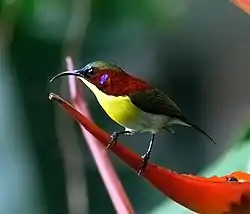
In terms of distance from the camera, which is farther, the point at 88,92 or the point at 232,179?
the point at 88,92

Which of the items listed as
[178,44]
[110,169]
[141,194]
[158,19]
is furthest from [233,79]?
[110,169]

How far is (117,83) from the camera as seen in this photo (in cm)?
31

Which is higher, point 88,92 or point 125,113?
point 125,113

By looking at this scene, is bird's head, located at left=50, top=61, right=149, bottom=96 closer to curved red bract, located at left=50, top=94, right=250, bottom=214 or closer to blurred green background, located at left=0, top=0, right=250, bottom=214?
curved red bract, located at left=50, top=94, right=250, bottom=214

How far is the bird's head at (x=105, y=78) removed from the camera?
1.01ft

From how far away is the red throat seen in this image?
31 centimetres

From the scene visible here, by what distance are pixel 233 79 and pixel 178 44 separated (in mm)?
140

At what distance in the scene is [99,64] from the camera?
1.02ft

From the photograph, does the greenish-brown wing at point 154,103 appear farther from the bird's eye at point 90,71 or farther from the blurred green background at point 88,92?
the blurred green background at point 88,92

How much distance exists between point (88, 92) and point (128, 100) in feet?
2.90

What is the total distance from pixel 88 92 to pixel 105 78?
2.90ft

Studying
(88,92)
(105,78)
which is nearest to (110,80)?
(105,78)

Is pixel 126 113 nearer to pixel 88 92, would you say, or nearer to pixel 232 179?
pixel 232 179

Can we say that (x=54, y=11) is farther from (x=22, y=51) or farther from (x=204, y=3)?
(x=204, y=3)
